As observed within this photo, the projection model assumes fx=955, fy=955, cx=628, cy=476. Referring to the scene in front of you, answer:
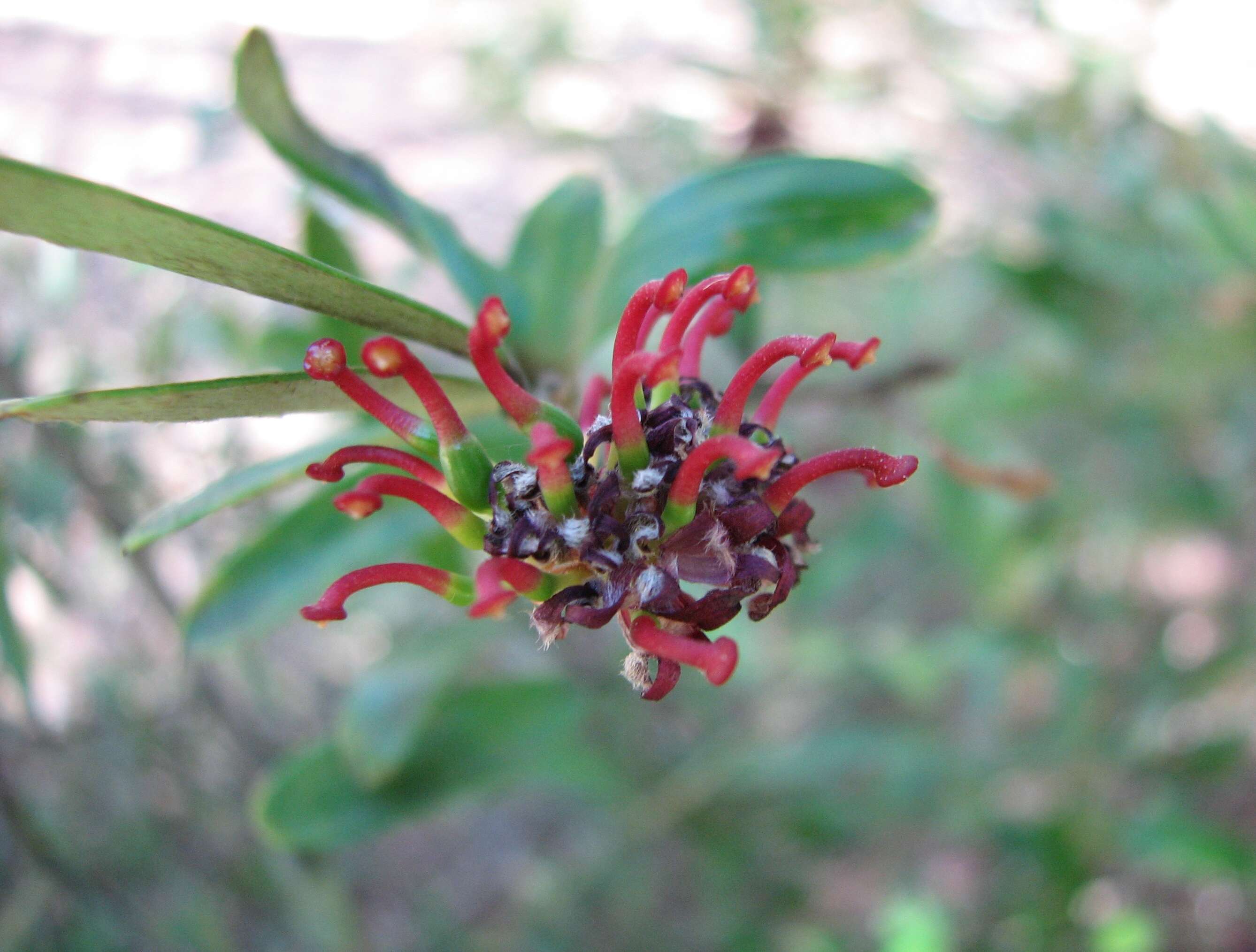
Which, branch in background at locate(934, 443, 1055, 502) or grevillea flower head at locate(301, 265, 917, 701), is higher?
branch in background at locate(934, 443, 1055, 502)

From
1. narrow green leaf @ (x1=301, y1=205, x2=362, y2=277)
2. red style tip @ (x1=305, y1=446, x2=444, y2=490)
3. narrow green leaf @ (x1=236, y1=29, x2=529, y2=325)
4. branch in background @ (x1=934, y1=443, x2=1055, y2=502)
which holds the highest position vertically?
narrow green leaf @ (x1=301, y1=205, x2=362, y2=277)

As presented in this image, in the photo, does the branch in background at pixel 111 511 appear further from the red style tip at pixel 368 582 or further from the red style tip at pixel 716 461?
the red style tip at pixel 716 461

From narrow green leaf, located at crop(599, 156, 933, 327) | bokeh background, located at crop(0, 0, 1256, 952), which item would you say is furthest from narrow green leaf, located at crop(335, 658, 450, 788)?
narrow green leaf, located at crop(599, 156, 933, 327)

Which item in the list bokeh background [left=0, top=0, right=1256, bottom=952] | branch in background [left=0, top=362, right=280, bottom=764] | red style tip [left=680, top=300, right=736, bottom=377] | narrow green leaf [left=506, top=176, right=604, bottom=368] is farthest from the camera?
bokeh background [left=0, top=0, right=1256, bottom=952]

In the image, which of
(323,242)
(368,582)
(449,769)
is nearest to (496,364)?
(368,582)

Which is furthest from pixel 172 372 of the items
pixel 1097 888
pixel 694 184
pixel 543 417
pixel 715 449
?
pixel 1097 888

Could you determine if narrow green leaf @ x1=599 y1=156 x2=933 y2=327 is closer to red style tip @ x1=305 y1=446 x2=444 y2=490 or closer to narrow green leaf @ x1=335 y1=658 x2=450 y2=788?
red style tip @ x1=305 y1=446 x2=444 y2=490

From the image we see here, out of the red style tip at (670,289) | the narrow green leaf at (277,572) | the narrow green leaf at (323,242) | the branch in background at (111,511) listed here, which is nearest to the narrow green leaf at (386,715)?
the narrow green leaf at (277,572)
